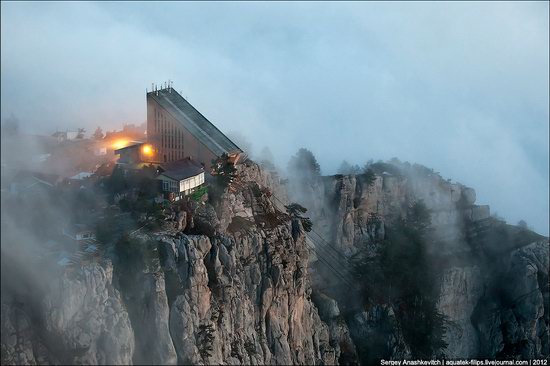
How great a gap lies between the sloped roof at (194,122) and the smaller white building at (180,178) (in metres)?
3.33

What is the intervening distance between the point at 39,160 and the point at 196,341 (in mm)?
16215

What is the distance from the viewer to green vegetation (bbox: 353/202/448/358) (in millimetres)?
68312

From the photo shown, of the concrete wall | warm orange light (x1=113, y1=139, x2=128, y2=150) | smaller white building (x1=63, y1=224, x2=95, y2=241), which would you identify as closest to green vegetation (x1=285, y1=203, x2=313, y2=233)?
the concrete wall

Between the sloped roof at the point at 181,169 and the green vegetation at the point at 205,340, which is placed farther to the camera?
the sloped roof at the point at 181,169

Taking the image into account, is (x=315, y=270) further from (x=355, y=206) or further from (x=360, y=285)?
(x=355, y=206)

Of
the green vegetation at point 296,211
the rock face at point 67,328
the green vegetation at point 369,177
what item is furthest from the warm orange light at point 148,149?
the green vegetation at point 369,177

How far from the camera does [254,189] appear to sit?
5906 centimetres

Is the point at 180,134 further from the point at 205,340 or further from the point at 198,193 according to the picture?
the point at 205,340

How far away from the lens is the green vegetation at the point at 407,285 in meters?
68.3

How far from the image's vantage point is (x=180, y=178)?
53.4m

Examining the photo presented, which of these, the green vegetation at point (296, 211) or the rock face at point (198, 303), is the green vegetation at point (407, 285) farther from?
the rock face at point (198, 303)

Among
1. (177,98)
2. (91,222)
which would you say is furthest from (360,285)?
(91,222)

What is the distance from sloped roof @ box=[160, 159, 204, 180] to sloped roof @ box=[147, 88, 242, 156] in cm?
212

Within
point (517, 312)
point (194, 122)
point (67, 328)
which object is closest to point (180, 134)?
point (194, 122)
